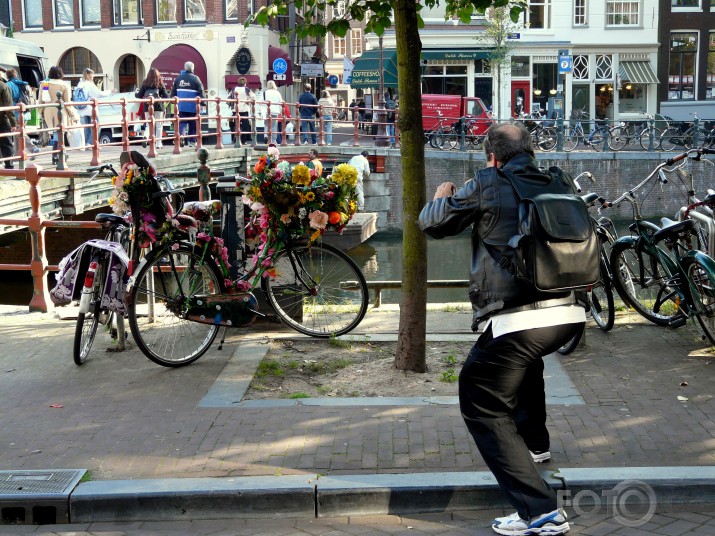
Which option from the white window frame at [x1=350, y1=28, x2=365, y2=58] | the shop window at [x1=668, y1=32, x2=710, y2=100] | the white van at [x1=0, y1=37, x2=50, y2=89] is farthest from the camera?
the white window frame at [x1=350, y1=28, x2=365, y2=58]

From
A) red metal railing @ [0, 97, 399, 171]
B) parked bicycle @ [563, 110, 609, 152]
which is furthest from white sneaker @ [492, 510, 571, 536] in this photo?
parked bicycle @ [563, 110, 609, 152]

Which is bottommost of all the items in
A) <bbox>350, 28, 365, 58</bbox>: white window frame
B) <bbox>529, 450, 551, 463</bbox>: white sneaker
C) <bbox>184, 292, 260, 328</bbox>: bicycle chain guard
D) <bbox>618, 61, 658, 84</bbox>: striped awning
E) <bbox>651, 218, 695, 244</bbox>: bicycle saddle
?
<bbox>529, 450, 551, 463</bbox>: white sneaker

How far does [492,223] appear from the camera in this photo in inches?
160

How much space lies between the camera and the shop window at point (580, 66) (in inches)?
1665

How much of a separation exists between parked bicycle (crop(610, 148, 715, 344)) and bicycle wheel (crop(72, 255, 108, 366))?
3675 millimetres

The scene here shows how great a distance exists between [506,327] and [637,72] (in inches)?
1600

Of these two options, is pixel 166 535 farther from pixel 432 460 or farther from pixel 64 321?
pixel 64 321

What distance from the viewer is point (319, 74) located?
42.4 meters

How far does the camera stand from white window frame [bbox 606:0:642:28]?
1661 inches

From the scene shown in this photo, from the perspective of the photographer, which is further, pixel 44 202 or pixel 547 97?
pixel 547 97

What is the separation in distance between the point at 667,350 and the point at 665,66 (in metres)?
37.8

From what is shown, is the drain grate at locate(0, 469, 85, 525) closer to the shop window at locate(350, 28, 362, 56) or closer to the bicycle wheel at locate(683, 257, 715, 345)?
the bicycle wheel at locate(683, 257, 715, 345)

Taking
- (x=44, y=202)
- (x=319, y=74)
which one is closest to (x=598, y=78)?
(x=319, y=74)

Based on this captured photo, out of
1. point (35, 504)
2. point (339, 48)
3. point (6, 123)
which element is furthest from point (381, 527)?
point (339, 48)
